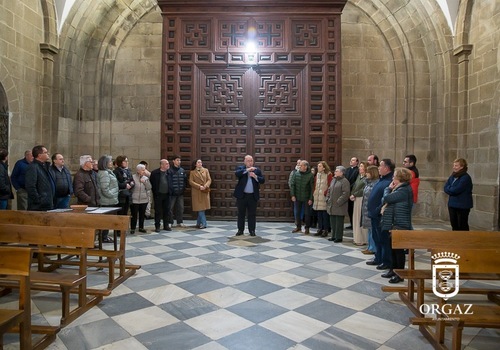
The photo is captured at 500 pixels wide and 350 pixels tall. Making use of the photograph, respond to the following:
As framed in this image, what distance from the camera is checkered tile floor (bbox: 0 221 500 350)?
299cm

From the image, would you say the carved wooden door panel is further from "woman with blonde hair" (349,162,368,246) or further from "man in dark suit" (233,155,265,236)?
"woman with blonde hair" (349,162,368,246)

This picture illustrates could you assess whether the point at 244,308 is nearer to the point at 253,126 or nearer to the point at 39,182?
the point at 39,182

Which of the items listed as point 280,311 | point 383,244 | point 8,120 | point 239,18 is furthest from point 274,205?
point 8,120

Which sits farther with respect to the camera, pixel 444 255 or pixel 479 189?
pixel 479 189

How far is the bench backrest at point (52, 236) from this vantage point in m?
3.40

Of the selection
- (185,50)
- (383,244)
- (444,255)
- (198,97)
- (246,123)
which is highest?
(185,50)

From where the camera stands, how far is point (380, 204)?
5.17 m

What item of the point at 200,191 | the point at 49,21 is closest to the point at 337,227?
the point at 200,191

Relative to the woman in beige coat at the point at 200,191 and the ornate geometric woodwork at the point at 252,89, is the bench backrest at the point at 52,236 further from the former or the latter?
the ornate geometric woodwork at the point at 252,89

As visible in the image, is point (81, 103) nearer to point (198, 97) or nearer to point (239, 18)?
point (198, 97)

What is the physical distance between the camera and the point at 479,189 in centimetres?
820

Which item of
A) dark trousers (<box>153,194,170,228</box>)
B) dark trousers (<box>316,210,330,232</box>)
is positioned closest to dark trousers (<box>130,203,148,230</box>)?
dark trousers (<box>153,194,170,228</box>)

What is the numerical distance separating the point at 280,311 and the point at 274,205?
5914mm

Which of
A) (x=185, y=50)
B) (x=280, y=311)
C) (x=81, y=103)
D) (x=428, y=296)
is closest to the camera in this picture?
(x=280, y=311)
